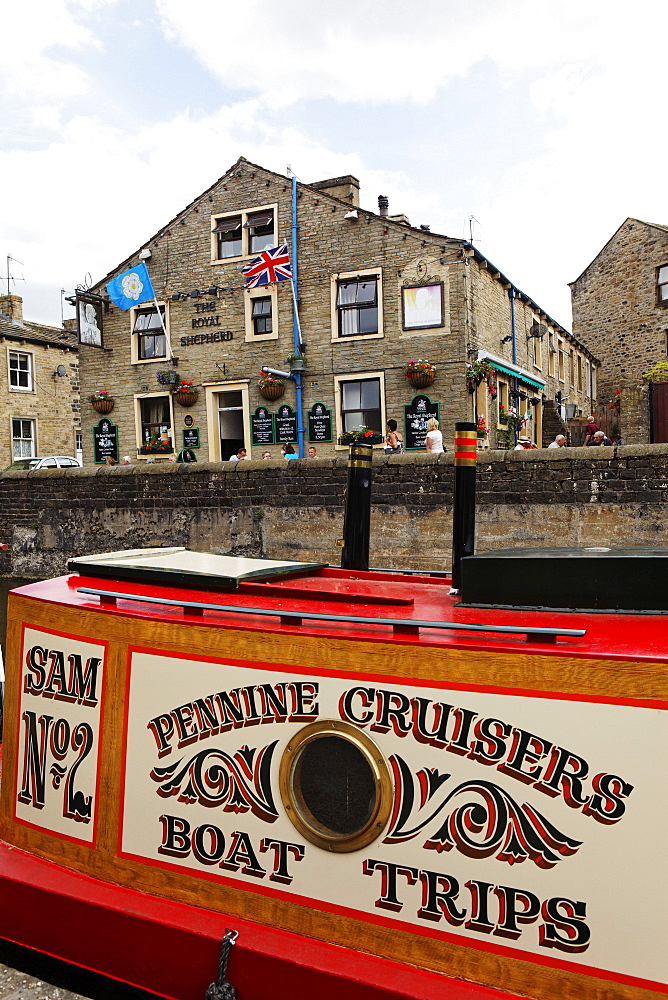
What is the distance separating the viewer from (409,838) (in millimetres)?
2053

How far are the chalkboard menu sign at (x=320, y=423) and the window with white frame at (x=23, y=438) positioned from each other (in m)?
14.0

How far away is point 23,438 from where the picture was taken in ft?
86.7

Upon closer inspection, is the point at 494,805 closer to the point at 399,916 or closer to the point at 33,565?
the point at 399,916

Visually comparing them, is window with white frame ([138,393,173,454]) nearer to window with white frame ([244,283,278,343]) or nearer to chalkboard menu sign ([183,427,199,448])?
chalkboard menu sign ([183,427,199,448])

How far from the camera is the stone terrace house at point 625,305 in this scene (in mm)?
25797

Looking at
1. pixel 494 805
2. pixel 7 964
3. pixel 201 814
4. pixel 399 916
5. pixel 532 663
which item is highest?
pixel 532 663

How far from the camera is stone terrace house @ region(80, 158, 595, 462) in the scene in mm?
16031

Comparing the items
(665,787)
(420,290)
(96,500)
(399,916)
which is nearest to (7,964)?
(399,916)

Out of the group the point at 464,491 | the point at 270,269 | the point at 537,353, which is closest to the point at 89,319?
the point at 270,269

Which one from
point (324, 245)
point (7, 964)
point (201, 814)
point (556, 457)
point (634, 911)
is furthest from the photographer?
point (324, 245)

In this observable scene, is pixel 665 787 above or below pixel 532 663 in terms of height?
below

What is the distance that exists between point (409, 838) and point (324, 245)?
54.5 ft

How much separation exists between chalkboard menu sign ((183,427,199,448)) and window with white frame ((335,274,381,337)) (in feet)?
14.4

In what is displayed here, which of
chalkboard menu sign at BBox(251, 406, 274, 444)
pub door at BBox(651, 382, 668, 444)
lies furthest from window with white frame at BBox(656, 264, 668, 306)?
chalkboard menu sign at BBox(251, 406, 274, 444)
